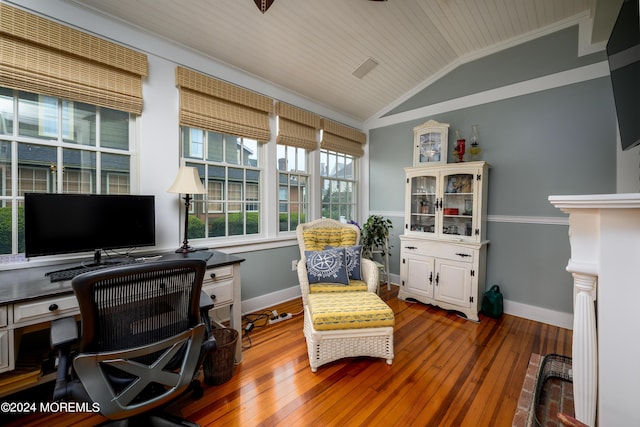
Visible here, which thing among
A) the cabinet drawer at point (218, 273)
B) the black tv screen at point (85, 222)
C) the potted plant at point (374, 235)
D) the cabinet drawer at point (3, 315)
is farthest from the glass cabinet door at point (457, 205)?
the cabinet drawer at point (3, 315)

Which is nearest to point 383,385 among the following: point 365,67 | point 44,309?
point 44,309

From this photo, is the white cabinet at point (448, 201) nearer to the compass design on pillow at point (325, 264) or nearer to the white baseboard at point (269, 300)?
the compass design on pillow at point (325, 264)

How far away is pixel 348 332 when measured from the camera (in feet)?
6.21

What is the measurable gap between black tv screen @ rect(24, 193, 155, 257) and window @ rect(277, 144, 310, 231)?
5.02ft

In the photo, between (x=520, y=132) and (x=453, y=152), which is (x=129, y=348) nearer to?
(x=453, y=152)

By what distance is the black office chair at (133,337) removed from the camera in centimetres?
96

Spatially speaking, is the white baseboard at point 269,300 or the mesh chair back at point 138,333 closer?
the mesh chair back at point 138,333


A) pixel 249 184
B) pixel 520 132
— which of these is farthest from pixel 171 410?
pixel 520 132

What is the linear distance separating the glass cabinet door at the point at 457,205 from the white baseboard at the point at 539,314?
949 mm

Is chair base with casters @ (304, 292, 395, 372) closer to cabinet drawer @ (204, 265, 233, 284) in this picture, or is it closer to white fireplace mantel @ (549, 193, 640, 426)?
cabinet drawer @ (204, 265, 233, 284)

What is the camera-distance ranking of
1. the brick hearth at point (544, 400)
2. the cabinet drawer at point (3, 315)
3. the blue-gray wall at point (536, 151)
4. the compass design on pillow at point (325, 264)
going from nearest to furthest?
1. the cabinet drawer at point (3, 315)
2. the brick hearth at point (544, 400)
3. the compass design on pillow at point (325, 264)
4. the blue-gray wall at point (536, 151)

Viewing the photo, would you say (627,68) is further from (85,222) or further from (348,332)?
(85,222)

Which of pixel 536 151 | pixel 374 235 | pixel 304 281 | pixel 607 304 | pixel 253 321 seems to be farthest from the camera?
pixel 374 235

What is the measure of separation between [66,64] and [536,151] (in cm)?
426
